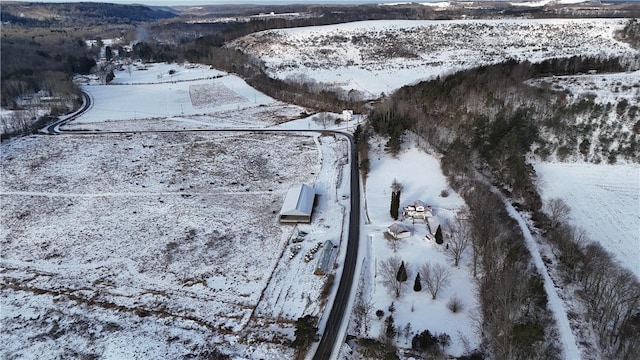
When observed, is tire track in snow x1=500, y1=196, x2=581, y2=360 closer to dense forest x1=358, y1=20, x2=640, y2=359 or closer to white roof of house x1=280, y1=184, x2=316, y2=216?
dense forest x1=358, y1=20, x2=640, y2=359

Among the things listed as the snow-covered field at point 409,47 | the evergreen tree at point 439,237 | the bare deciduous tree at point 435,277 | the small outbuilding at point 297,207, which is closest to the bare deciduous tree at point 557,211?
the evergreen tree at point 439,237

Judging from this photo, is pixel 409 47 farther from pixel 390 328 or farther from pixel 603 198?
pixel 390 328

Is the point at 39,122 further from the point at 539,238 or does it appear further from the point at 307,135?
the point at 539,238

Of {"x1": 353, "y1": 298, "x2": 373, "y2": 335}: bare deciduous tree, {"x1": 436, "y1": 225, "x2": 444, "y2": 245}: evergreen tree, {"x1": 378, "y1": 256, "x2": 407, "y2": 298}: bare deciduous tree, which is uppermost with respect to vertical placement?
{"x1": 436, "y1": 225, "x2": 444, "y2": 245}: evergreen tree

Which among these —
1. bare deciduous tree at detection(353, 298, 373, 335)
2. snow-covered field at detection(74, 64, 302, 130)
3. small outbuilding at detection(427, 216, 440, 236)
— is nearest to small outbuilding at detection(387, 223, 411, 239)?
small outbuilding at detection(427, 216, 440, 236)

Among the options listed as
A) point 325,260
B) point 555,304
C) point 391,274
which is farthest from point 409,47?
point 555,304

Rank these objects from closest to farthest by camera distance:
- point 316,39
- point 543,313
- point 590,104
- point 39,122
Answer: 1. point 543,313
2. point 590,104
3. point 39,122
4. point 316,39

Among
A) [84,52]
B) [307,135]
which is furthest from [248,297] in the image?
[84,52]
